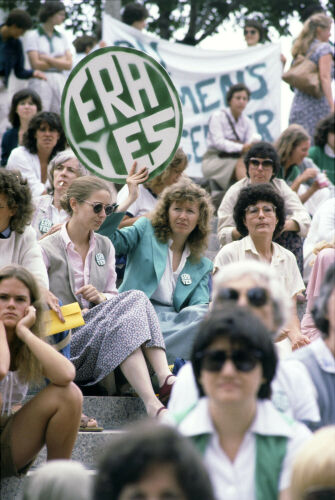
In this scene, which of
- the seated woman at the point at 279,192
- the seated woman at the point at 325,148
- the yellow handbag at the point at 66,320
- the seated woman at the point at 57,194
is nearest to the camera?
the yellow handbag at the point at 66,320

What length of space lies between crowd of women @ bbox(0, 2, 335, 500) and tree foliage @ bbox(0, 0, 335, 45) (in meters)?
6.27

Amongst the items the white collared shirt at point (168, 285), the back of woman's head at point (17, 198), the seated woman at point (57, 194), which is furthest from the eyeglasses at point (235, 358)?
the seated woman at point (57, 194)

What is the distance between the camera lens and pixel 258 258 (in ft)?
21.6

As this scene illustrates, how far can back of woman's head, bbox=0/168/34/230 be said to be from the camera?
5.50 m

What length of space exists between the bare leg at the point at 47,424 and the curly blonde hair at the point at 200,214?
2.51 m

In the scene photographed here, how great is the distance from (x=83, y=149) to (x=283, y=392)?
342cm

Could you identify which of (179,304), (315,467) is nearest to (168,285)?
(179,304)

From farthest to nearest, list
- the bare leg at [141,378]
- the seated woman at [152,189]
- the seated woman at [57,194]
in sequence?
the seated woman at [152,189] < the seated woman at [57,194] < the bare leg at [141,378]

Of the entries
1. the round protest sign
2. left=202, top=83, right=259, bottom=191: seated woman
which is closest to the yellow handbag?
the round protest sign

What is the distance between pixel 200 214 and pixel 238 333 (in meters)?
3.80

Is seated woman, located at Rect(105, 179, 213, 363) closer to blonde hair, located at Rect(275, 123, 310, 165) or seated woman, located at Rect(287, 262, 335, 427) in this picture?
blonde hair, located at Rect(275, 123, 310, 165)

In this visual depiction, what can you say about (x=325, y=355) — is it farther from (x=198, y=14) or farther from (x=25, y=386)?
(x=198, y=14)

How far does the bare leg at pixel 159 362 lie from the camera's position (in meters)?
5.70

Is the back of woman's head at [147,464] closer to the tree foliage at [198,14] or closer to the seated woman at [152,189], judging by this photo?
the seated woman at [152,189]
